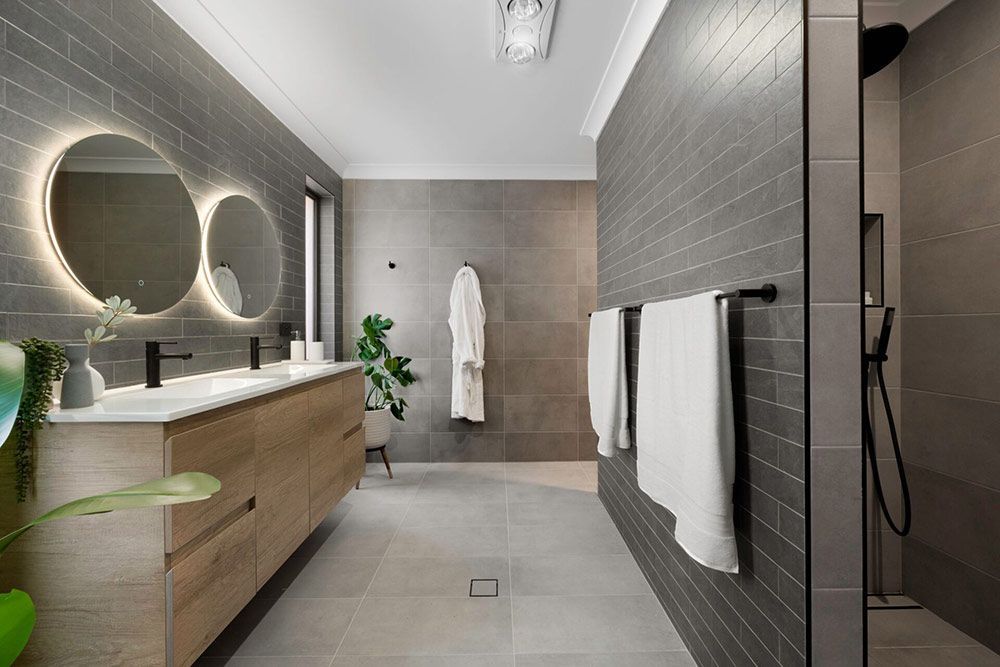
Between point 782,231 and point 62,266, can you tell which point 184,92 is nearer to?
point 62,266

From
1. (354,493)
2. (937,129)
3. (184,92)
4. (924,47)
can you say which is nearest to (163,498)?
(184,92)

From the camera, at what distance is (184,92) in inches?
85.8

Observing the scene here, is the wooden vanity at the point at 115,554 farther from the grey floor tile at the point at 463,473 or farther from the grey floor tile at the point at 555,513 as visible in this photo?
the grey floor tile at the point at 463,473

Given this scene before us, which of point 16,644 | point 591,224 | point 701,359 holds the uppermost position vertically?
point 591,224

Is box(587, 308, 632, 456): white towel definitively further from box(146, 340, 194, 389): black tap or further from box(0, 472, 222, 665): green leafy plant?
box(0, 472, 222, 665): green leafy plant

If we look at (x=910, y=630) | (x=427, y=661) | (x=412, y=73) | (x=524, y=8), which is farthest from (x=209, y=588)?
(x=412, y=73)

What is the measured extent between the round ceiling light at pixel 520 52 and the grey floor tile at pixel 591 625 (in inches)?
94.6

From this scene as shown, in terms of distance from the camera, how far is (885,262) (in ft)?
5.66

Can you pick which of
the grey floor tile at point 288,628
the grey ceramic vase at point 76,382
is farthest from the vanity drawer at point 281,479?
the grey ceramic vase at point 76,382

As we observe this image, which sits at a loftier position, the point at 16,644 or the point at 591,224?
the point at 591,224

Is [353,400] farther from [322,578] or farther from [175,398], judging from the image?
[175,398]

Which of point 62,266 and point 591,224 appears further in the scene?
point 591,224

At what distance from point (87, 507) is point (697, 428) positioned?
1.33 metres

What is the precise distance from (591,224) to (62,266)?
11.5ft
